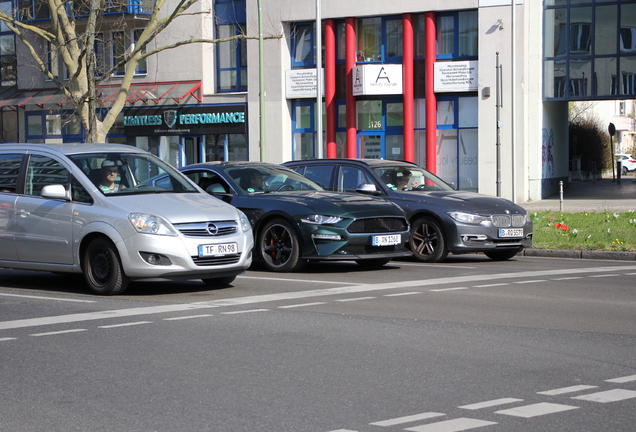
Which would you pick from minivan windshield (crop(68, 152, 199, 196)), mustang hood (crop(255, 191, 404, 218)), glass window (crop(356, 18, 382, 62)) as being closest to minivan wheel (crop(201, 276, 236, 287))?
minivan windshield (crop(68, 152, 199, 196))

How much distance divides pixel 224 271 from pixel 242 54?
28.2m

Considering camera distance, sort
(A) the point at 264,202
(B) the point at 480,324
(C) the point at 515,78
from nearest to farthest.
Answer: (B) the point at 480,324, (A) the point at 264,202, (C) the point at 515,78

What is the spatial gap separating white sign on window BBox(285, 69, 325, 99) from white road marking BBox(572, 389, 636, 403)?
30.9 metres

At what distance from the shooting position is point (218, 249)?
1102 centimetres

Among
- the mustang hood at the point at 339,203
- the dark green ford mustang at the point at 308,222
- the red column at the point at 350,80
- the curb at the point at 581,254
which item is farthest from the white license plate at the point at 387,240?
the red column at the point at 350,80

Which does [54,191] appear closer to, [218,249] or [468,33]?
[218,249]

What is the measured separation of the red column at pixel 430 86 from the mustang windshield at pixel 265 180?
20.5 m

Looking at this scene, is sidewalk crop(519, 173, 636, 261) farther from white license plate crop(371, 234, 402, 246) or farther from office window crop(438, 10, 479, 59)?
office window crop(438, 10, 479, 59)

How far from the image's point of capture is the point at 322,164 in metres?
16.1

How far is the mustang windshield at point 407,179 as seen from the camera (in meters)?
15.7

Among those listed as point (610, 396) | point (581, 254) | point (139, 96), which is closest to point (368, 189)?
point (581, 254)

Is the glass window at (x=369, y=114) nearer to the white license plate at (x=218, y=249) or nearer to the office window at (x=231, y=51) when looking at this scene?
the office window at (x=231, y=51)

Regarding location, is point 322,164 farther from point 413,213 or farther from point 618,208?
point 618,208

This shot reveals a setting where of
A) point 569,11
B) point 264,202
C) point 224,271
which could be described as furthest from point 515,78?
A: point 224,271
